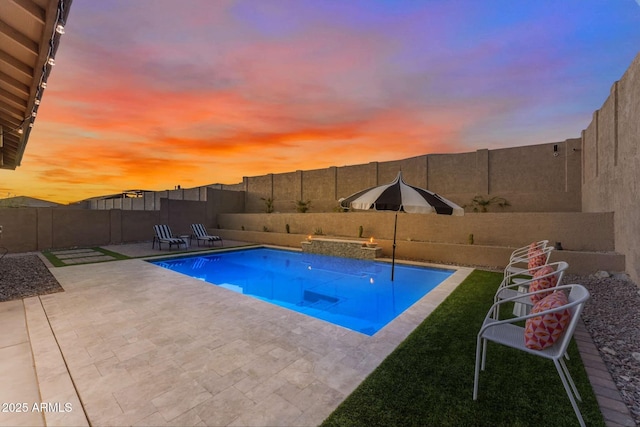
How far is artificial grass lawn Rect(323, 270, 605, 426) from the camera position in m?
1.96

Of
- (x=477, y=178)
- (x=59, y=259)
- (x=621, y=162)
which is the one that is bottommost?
(x=59, y=259)

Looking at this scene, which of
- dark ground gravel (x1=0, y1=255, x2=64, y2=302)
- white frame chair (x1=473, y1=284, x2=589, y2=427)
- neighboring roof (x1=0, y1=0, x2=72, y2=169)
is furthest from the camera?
dark ground gravel (x1=0, y1=255, x2=64, y2=302)

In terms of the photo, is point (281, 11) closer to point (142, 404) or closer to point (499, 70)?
point (499, 70)

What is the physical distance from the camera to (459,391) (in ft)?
7.47

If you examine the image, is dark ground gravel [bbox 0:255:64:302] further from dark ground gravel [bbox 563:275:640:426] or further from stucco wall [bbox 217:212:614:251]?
stucco wall [bbox 217:212:614:251]

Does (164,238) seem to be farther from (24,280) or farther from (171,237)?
(24,280)

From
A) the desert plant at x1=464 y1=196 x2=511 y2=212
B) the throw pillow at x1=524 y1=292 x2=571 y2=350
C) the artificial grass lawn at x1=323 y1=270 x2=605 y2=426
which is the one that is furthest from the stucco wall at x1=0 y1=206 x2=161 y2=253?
the desert plant at x1=464 y1=196 x2=511 y2=212

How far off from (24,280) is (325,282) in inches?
290

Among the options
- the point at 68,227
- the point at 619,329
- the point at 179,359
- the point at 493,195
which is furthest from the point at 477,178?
the point at 68,227

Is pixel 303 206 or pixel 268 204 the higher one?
pixel 268 204

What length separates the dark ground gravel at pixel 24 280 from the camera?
5.22 metres

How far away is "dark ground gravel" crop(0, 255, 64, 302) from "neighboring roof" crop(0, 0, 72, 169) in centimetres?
391

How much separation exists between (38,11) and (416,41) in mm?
8016

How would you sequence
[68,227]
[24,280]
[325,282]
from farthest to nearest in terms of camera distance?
1. [68,227]
2. [325,282]
3. [24,280]
